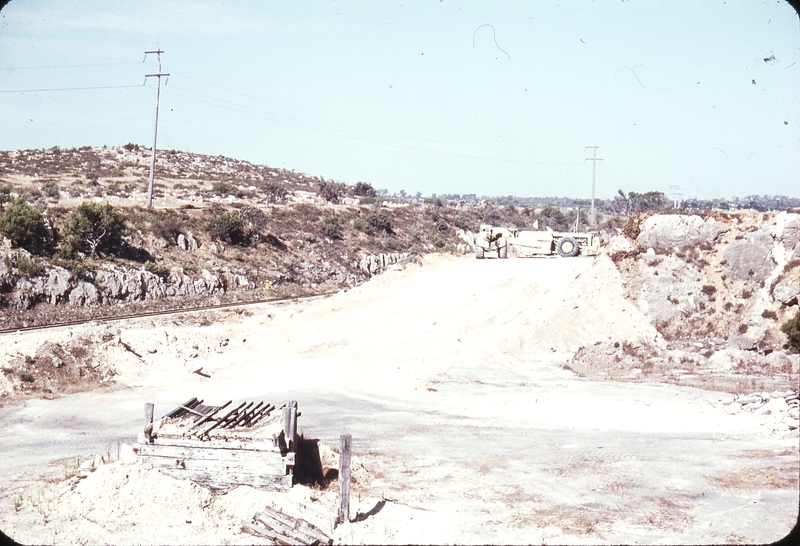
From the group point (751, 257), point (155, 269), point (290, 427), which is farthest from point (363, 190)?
point (290, 427)

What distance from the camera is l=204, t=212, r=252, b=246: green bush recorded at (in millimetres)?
47812

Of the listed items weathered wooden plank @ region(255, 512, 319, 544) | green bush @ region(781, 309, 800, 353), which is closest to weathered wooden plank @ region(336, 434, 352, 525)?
weathered wooden plank @ region(255, 512, 319, 544)

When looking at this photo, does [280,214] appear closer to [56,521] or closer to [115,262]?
[115,262]

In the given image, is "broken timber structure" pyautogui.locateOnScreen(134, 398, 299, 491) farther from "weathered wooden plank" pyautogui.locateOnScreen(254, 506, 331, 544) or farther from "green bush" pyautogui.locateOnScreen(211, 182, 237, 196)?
"green bush" pyautogui.locateOnScreen(211, 182, 237, 196)

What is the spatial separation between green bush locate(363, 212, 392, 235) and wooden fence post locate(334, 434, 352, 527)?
4962cm

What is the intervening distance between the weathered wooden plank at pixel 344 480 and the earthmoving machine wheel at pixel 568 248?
98.9 feet

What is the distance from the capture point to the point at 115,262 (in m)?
38.0

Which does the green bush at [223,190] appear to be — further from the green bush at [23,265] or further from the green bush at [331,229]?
the green bush at [23,265]

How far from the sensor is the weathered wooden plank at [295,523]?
12.5 meters

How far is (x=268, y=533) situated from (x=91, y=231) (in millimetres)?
30400

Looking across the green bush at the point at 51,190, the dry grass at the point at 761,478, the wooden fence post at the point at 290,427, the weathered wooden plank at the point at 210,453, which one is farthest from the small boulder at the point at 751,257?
the green bush at the point at 51,190

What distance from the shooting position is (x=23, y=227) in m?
35.2

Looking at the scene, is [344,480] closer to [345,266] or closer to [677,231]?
[677,231]

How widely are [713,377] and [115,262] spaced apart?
29802mm
